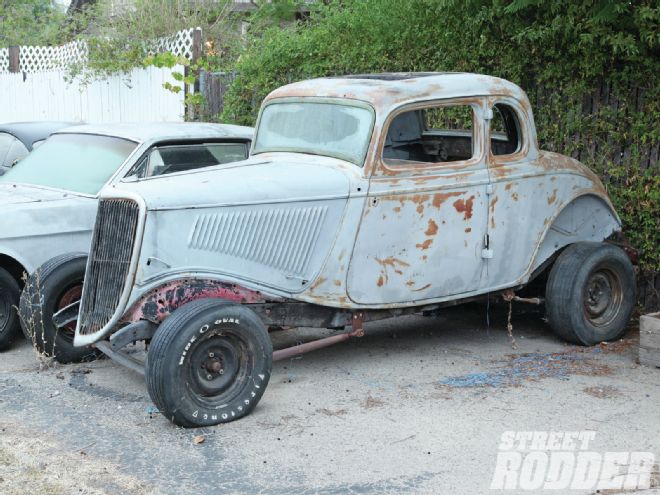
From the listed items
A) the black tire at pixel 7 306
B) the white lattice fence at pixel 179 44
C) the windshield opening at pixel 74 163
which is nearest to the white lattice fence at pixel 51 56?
the white lattice fence at pixel 179 44

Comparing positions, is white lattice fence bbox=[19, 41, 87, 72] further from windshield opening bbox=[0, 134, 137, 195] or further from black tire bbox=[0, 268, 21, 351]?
black tire bbox=[0, 268, 21, 351]

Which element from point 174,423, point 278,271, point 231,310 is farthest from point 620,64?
point 174,423

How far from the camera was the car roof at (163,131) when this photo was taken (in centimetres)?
806

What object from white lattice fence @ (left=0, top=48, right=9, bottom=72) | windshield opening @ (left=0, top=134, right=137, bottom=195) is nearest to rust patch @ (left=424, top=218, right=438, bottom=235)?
windshield opening @ (left=0, top=134, right=137, bottom=195)

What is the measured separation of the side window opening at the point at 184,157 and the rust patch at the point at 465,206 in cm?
237

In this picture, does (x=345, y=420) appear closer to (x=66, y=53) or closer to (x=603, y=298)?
(x=603, y=298)

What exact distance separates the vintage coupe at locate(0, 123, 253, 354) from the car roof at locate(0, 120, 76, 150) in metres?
1.82

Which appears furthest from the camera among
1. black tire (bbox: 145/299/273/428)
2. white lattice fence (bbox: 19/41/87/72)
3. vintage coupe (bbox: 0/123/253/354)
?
white lattice fence (bbox: 19/41/87/72)

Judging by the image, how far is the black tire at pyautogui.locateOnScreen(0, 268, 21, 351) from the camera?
24.0ft

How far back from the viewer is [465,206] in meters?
6.84

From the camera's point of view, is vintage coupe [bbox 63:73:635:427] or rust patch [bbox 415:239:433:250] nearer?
vintage coupe [bbox 63:73:635:427]

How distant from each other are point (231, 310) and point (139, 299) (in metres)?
0.62

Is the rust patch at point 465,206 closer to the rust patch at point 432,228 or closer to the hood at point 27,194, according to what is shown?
the rust patch at point 432,228

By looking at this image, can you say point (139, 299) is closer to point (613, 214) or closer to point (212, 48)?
point (613, 214)
